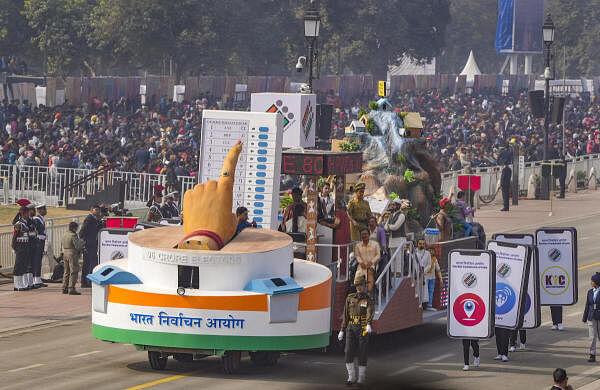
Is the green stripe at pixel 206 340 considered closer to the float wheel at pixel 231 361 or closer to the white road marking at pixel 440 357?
the float wheel at pixel 231 361

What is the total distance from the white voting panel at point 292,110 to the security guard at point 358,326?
7.56m

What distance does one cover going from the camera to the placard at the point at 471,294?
2161 cm

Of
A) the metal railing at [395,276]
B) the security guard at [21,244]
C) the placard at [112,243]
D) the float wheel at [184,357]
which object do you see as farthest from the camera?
the security guard at [21,244]

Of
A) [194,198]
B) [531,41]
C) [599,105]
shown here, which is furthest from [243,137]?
[531,41]

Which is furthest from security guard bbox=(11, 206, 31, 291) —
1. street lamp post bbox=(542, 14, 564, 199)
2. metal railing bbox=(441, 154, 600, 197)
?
street lamp post bbox=(542, 14, 564, 199)

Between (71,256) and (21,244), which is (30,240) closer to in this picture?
(21,244)

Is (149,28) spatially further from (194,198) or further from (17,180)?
(194,198)

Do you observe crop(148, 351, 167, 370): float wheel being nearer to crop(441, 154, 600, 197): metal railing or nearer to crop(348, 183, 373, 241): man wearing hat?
crop(348, 183, 373, 241): man wearing hat

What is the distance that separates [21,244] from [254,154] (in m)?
7.76

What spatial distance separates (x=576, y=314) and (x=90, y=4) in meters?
77.6

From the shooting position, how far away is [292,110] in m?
27.0

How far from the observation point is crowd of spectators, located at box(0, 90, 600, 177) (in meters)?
45.1

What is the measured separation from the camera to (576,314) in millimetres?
27875

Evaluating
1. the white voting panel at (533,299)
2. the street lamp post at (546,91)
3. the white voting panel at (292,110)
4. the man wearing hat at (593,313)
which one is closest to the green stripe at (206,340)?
the white voting panel at (533,299)
